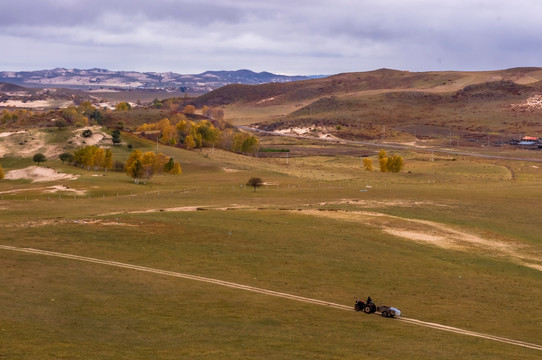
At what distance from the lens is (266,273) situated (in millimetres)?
50562

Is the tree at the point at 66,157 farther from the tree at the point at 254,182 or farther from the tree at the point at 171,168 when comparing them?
the tree at the point at 254,182

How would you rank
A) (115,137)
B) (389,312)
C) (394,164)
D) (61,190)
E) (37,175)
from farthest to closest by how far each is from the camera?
1. (115,137)
2. (394,164)
3. (37,175)
4. (61,190)
5. (389,312)

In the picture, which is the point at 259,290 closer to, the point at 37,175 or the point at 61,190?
the point at 61,190

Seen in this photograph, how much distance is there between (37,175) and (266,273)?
314ft

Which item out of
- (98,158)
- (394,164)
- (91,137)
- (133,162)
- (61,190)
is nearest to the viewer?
(61,190)

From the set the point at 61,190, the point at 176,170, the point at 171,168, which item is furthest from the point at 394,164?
the point at 61,190

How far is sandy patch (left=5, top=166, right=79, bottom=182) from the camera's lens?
127300 millimetres

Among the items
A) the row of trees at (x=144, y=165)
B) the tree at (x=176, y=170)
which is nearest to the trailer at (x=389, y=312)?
the row of trees at (x=144, y=165)

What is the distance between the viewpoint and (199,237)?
2440 inches

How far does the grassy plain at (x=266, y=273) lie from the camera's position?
33969 millimetres

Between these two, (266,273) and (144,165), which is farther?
(144,165)

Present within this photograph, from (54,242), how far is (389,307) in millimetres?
30685

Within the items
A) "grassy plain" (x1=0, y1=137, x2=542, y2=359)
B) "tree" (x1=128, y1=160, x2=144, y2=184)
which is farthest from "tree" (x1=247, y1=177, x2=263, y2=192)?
"tree" (x1=128, y1=160, x2=144, y2=184)

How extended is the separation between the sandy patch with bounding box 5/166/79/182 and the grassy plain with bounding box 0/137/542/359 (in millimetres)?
22096
